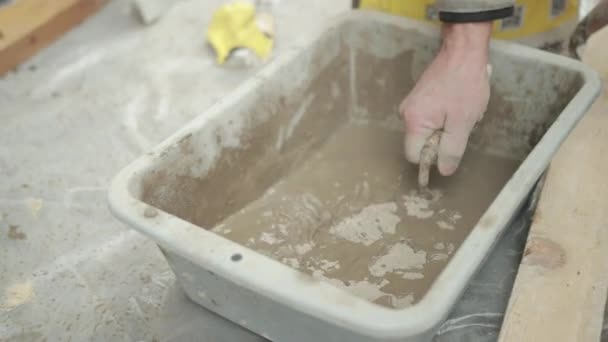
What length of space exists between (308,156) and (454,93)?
355mm

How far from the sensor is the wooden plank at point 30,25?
5.11 feet

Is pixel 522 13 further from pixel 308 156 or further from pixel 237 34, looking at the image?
pixel 237 34

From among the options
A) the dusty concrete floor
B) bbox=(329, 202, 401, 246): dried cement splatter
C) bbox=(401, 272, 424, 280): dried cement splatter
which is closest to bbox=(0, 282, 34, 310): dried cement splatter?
the dusty concrete floor

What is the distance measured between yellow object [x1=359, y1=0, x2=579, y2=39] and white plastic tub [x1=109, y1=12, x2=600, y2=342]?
0.23 feet

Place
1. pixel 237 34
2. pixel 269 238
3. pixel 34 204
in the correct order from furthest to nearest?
pixel 237 34, pixel 34 204, pixel 269 238

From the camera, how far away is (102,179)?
1.25 meters

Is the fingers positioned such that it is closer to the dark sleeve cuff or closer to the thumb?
the thumb

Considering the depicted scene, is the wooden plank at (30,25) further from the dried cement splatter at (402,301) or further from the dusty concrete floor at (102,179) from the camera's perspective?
the dried cement splatter at (402,301)

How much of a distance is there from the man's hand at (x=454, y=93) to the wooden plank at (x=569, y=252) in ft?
0.65

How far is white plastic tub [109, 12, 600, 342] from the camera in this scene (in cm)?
65

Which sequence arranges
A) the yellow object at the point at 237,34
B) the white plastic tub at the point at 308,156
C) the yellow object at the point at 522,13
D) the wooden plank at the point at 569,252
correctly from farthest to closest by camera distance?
the yellow object at the point at 237,34 → the yellow object at the point at 522,13 → the wooden plank at the point at 569,252 → the white plastic tub at the point at 308,156

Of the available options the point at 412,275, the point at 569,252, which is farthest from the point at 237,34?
the point at 569,252

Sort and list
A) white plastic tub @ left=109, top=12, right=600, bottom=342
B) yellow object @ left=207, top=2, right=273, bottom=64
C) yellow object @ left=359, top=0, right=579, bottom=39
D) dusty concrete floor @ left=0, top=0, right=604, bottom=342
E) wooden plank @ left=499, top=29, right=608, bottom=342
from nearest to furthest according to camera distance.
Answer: white plastic tub @ left=109, top=12, right=600, bottom=342, wooden plank @ left=499, top=29, right=608, bottom=342, dusty concrete floor @ left=0, top=0, right=604, bottom=342, yellow object @ left=359, top=0, right=579, bottom=39, yellow object @ left=207, top=2, right=273, bottom=64

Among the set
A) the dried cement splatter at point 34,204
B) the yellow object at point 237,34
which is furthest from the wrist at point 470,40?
the dried cement splatter at point 34,204
